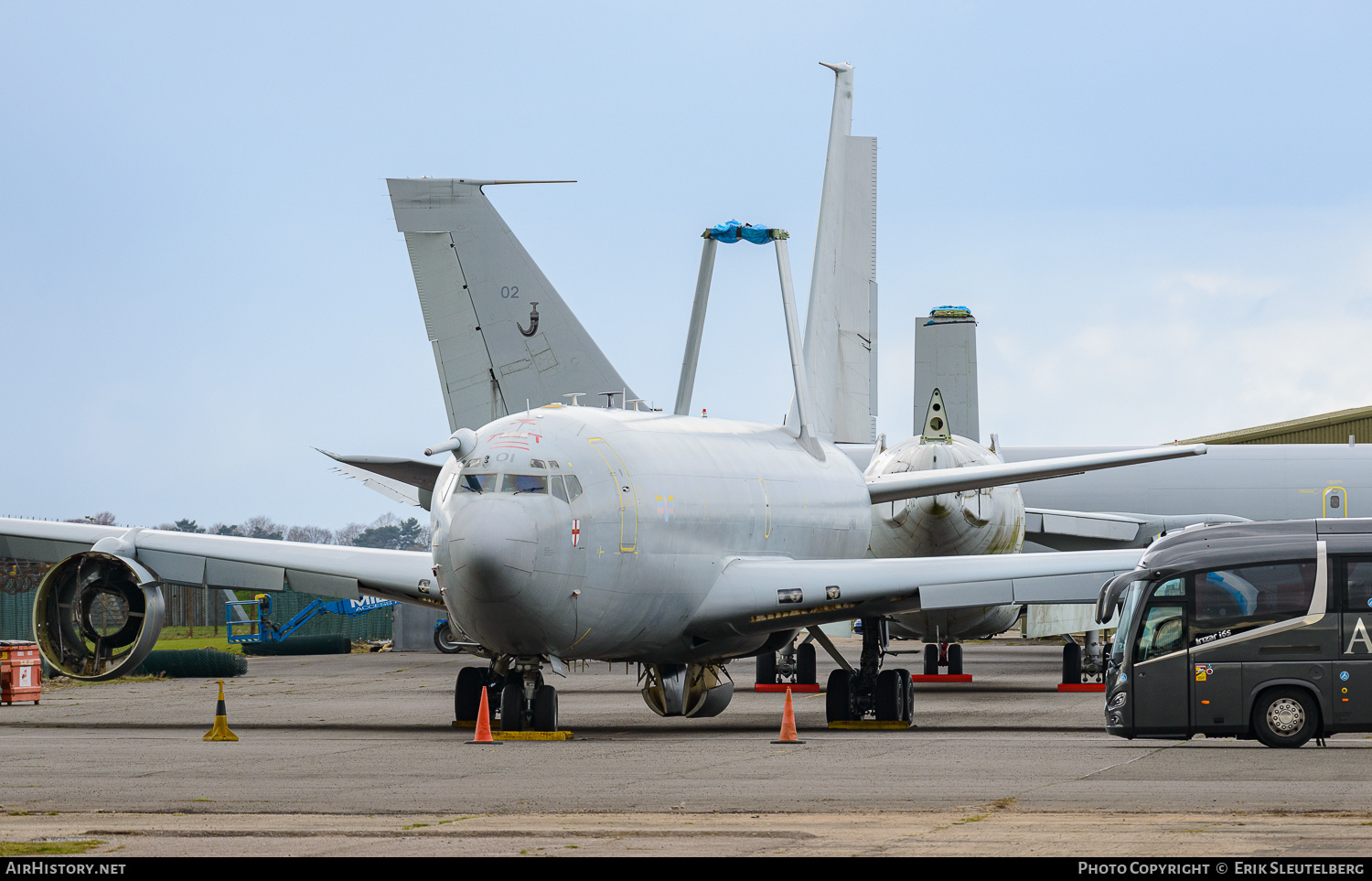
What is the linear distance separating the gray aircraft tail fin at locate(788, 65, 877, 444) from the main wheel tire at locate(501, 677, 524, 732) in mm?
12838

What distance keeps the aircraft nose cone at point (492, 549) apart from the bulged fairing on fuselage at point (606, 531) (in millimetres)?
18

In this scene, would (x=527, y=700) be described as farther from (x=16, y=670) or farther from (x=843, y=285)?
(x=843, y=285)

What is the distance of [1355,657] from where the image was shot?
19.7 metres

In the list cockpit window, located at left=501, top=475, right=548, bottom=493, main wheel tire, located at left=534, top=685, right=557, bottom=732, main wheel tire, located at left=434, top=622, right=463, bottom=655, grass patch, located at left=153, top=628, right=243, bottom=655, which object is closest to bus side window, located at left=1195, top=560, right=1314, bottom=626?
cockpit window, located at left=501, top=475, right=548, bottom=493

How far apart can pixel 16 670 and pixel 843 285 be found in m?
17.9

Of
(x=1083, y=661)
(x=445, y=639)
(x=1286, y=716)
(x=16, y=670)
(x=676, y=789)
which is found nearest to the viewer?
(x=676, y=789)

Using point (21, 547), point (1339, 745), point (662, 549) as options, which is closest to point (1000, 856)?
point (1339, 745)

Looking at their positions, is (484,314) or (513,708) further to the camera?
(484,314)

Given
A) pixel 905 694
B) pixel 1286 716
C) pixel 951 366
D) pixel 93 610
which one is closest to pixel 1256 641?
pixel 1286 716

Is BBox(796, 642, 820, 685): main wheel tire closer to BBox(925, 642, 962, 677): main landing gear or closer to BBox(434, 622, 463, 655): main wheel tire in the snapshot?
BBox(925, 642, 962, 677): main landing gear

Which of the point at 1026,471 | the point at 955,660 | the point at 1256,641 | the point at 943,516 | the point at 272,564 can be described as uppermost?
the point at 1026,471

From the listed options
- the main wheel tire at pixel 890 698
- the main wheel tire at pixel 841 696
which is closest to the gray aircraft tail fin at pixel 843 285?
the main wheel tire at pixel 841 696

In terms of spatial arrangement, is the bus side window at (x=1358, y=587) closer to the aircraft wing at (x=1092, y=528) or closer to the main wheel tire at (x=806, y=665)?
the main wheel tire at (x=806, y=665)
